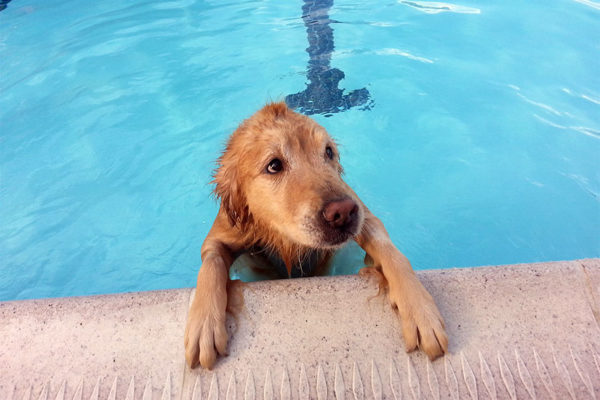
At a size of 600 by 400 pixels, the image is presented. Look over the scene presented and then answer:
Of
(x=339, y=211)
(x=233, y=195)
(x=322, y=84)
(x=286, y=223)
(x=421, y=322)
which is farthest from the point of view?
(x=322, y=84)

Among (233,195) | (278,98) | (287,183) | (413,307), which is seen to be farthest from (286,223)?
(278,98)

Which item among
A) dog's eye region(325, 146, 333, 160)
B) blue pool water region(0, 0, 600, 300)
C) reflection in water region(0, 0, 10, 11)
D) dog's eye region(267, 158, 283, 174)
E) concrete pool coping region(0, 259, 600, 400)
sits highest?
dog's eye region(267, 158, 283, 174)

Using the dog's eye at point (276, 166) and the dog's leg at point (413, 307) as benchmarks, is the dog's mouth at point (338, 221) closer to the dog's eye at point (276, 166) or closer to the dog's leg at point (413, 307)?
the dog's leg at point (413, 307)

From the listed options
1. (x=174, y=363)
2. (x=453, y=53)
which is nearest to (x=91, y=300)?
(x=174, y=363)

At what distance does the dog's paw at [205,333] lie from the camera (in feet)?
6.70

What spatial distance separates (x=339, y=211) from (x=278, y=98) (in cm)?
184

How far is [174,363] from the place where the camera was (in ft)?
6.84

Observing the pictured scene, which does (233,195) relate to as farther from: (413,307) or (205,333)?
(413,307)

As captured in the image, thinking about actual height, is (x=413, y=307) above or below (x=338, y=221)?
below

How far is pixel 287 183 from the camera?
266cm

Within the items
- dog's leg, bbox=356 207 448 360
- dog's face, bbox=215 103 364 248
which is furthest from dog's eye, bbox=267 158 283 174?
dog's leg, bbox=356 207 448 360

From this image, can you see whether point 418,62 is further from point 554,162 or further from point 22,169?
point 22,169

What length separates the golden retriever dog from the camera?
6.89 ft

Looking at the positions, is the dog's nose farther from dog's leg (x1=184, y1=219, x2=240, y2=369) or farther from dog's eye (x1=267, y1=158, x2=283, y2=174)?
dog's leg (x1=184, y1=219, x2=240, y2=369)
